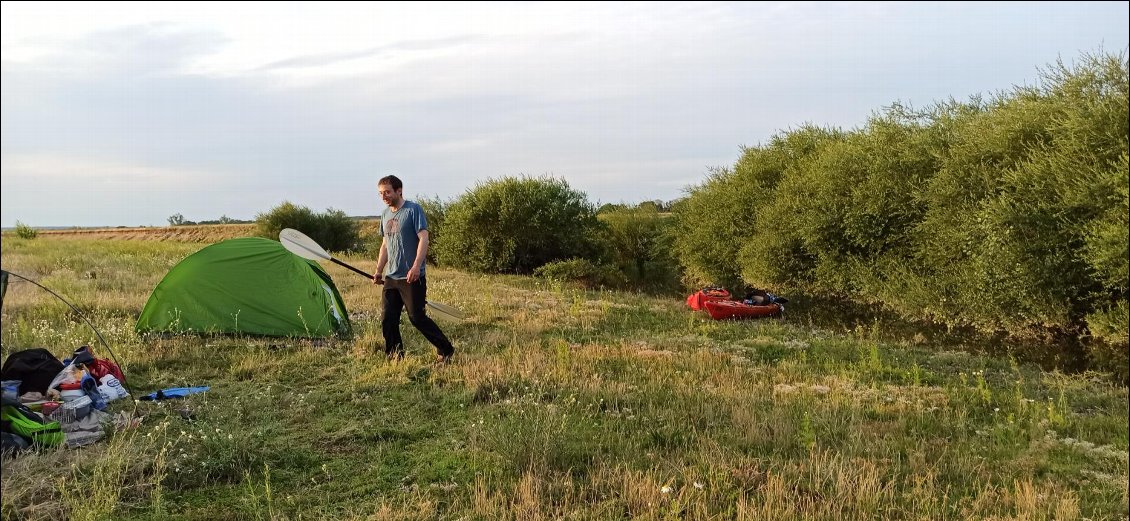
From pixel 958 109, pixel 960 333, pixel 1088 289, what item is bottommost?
pixel 960 333

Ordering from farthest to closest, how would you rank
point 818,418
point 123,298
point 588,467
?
point 123,298
point 818,418
point 588,467

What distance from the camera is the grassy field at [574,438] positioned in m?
→ 4.44

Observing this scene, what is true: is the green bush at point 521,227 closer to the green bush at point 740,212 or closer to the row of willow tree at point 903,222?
the row of willow tree at point 903,222

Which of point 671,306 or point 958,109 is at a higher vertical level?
point 958,109

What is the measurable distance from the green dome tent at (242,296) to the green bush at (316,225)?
94.0ft

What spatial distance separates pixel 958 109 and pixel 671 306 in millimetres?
9467

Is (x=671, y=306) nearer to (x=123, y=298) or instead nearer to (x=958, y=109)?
(x=958, y=109)

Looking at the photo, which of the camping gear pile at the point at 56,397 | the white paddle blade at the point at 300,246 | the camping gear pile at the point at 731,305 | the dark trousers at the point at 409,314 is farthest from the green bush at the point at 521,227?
the camping gear pile at the point at 56,397

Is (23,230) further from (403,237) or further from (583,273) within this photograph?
(583,273)

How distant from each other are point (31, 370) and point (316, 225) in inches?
1385

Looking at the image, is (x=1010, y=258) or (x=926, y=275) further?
(x=926, y=275)

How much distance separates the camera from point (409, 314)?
8.13m

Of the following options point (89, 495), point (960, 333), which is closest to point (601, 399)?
point (89, 495)

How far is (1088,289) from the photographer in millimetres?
12750
